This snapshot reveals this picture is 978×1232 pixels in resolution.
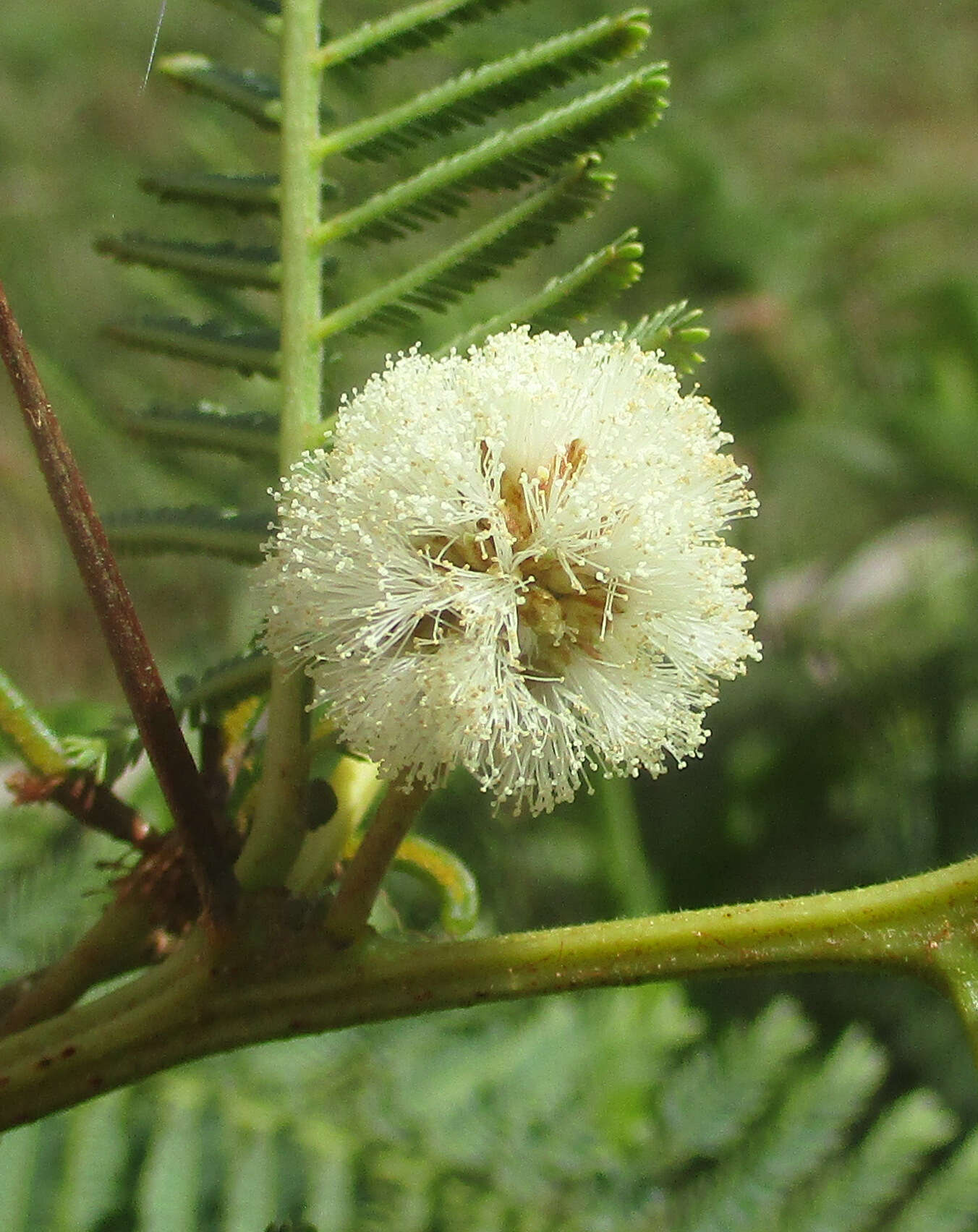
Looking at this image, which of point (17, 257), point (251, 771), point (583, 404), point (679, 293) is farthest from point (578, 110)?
point (17, 257)

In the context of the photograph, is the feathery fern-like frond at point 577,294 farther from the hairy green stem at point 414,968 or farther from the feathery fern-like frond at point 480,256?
the hairy green stem at point 414,968

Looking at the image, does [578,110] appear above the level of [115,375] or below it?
below

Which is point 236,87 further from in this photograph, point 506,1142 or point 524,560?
point 506,1142

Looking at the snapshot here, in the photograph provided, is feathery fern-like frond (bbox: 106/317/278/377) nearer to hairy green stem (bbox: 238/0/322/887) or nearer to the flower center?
hairy green stem (bbox: 238/0/322/887)

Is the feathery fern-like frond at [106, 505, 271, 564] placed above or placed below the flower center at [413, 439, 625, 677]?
above

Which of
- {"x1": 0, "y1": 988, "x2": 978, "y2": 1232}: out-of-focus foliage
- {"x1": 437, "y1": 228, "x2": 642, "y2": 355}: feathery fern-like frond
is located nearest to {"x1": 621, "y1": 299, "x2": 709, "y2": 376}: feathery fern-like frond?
{"x1": 437, "y1": 228, "x2": 642, "y2": 355}: feathery fern-like frond

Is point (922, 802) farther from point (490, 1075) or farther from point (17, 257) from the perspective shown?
point (17, 257)
